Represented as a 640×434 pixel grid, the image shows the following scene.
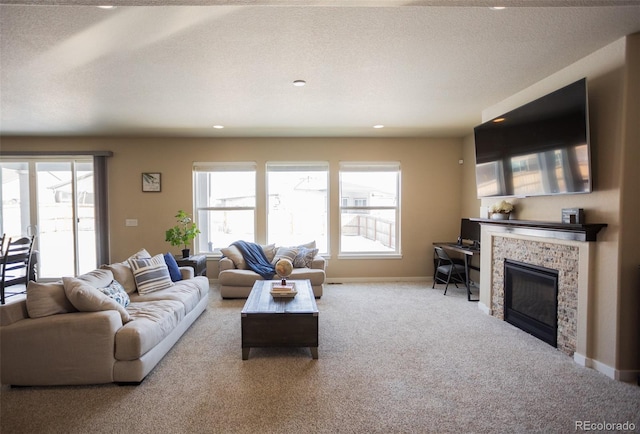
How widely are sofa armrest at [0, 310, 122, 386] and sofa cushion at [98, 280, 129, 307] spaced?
0.54 meters

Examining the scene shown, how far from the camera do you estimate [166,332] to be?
284 cm

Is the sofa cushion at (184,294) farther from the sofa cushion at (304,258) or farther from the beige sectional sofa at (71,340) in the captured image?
the sofa cushion at (304,258)

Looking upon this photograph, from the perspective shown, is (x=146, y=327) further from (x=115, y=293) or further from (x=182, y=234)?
(x=182, y=234)

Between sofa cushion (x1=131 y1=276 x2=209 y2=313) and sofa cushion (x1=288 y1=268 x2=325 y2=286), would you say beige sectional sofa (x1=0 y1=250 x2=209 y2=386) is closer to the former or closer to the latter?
sofa cushion (x1=131 y1=276 x2=209 y2=313)

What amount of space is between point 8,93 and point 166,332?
3.10 metres

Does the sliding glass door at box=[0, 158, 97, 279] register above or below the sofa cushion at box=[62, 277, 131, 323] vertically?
above

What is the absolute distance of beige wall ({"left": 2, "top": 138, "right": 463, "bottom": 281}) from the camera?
5.70 metres

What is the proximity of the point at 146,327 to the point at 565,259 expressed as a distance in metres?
3.73


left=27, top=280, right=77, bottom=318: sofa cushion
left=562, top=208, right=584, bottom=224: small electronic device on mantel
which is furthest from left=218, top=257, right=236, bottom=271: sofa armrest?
left=562, top=208, right=584, bottom=224: small electronic device on mantel

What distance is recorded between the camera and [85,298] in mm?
2477

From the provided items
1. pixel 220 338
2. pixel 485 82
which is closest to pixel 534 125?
pixel 485 82

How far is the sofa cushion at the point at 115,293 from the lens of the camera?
9.67 ft

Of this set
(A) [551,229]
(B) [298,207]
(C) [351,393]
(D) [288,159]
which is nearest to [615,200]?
(A) [551,229]
